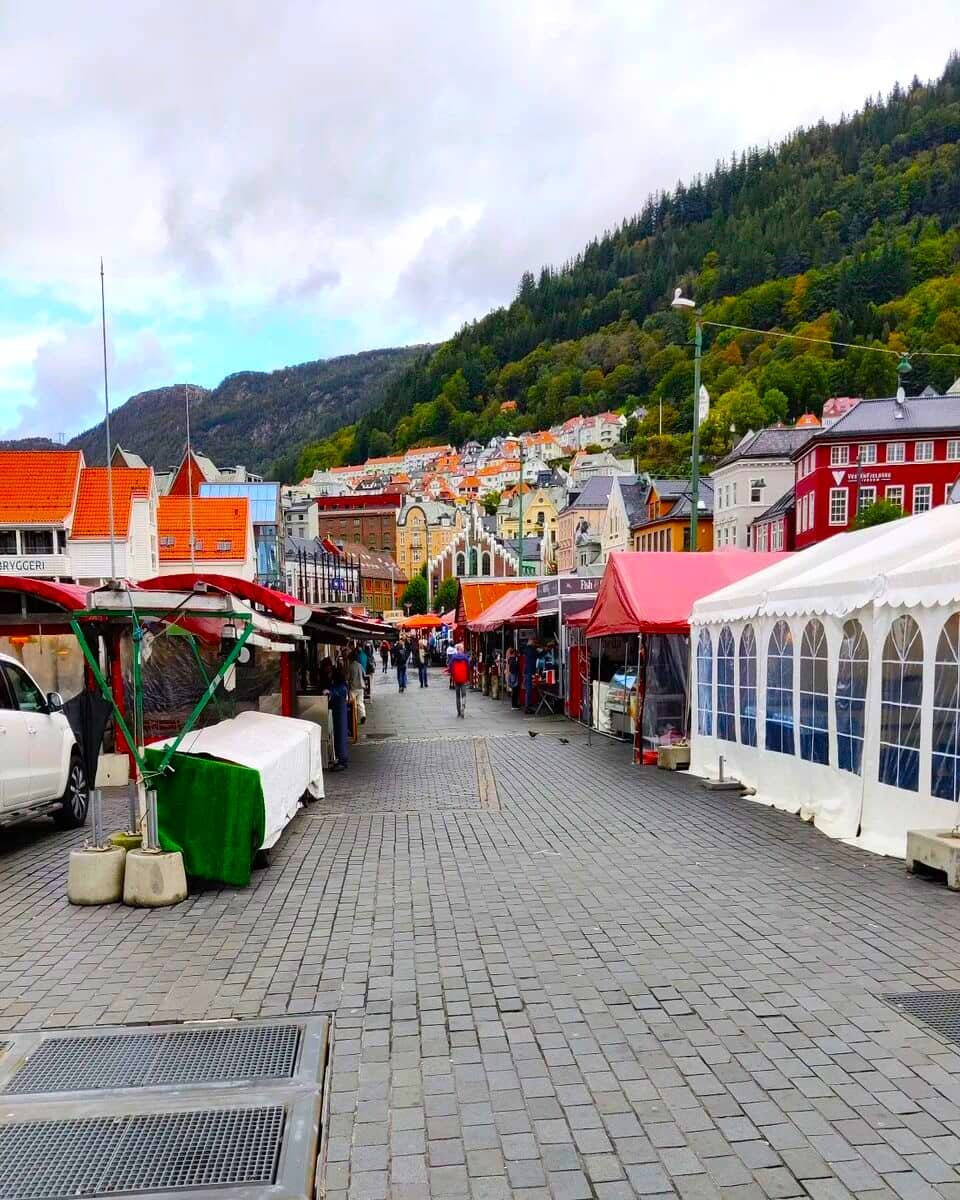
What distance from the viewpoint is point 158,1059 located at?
14.7ft

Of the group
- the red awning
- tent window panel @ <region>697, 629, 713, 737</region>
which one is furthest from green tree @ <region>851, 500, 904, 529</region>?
tent window panel @ <region>697, 629, 713, 737</region>

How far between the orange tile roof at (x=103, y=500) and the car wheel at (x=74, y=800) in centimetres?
3281

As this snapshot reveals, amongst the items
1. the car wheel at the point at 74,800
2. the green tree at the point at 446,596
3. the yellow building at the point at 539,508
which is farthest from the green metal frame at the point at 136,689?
the yellow building at the point at 539,508

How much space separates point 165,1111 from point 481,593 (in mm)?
34908

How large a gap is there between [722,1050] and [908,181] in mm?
192739

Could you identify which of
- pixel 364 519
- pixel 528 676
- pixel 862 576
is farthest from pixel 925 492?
pixel 364 519

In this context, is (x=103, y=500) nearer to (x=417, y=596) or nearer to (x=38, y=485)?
(x=38, y=485)

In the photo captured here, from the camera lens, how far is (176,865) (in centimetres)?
709

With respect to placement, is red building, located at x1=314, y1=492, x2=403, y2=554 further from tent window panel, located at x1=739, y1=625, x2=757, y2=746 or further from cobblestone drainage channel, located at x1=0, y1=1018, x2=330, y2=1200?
cobblestone drainage channel, located at x1=0, y1=1018, x2=330, y2=1200

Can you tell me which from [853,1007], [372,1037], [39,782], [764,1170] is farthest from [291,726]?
[764,1170]

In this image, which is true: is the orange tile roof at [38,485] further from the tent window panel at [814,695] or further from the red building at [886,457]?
the red building at [886,457]

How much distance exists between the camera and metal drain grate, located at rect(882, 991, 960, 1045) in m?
4.69

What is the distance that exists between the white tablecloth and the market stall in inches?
216

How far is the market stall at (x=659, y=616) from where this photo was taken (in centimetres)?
1468
